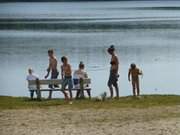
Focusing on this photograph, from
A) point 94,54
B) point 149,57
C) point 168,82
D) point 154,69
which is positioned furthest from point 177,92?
point 94,54

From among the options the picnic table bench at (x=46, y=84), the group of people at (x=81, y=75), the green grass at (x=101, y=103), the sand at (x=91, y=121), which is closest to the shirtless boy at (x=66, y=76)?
the group of people at (x=81, y=75)

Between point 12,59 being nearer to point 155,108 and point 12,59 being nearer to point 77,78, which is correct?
point 77,78

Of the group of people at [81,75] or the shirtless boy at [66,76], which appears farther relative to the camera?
the group of people at [81,75]

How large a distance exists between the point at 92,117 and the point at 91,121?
1.91ft

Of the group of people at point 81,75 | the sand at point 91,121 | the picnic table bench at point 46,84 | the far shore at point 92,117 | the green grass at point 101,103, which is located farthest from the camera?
the picnic table bench at point 46,84

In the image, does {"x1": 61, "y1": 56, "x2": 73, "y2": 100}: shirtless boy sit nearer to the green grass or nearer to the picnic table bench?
the green grass

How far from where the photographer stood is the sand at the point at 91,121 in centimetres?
1553

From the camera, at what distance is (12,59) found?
162 feet

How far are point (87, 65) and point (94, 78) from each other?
8.13 meters

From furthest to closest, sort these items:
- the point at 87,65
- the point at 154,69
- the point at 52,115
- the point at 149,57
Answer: the point at 149,57 → the point at 87,65 → the point at 154,69 → the point at 52,115

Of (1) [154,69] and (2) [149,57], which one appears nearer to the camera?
(1) [154,69]

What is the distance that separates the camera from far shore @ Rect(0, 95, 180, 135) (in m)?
15.6

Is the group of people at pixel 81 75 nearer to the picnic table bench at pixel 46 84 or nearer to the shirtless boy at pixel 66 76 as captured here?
the shirtless boy at pixel 66 76

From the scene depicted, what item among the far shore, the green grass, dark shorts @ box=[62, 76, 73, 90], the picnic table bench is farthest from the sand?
the picnic table bench
